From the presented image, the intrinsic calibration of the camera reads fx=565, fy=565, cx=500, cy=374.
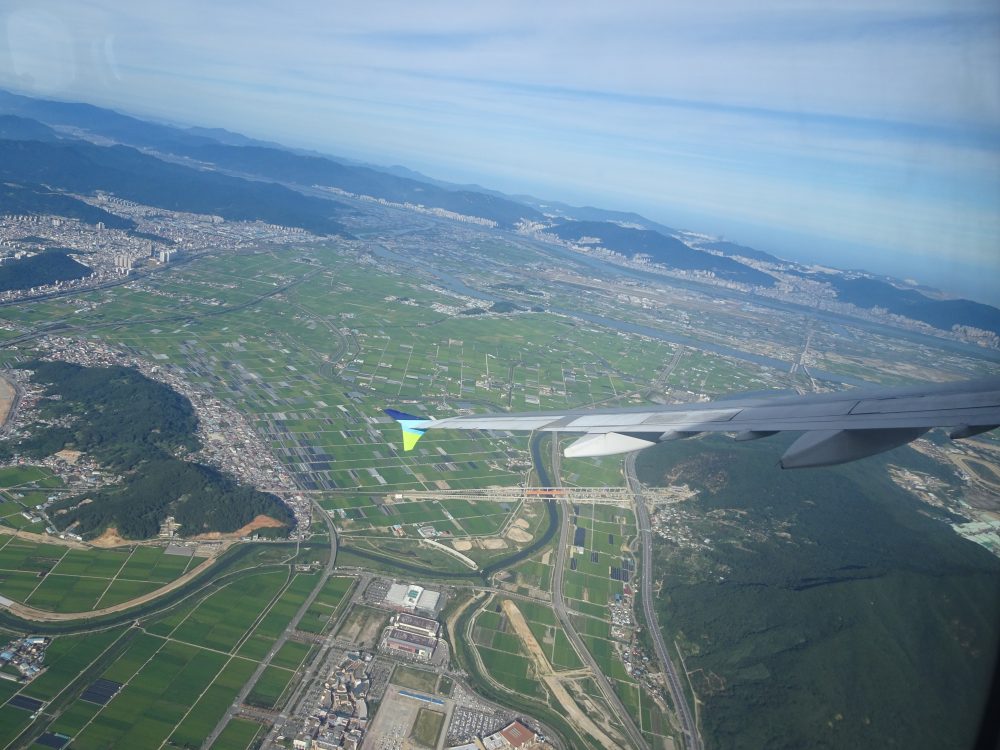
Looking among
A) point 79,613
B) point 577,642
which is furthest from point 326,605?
point 577,642

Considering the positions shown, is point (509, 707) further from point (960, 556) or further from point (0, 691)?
point (960, 556)

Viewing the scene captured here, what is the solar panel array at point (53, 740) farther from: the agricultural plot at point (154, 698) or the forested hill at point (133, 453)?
the forested hill at point (133, 453)

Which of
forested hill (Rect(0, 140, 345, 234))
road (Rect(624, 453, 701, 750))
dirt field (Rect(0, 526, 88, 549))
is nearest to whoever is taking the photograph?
road (Rect(624, 453, 701, 750))

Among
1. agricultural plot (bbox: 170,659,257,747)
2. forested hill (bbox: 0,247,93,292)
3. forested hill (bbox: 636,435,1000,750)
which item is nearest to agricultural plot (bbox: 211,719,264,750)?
agricultural plot (bbox: 170,659,257,747)

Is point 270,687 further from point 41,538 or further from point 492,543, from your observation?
point 41,538

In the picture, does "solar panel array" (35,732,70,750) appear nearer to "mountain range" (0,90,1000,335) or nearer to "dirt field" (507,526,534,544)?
"dirt field" (507,526,534,544)
